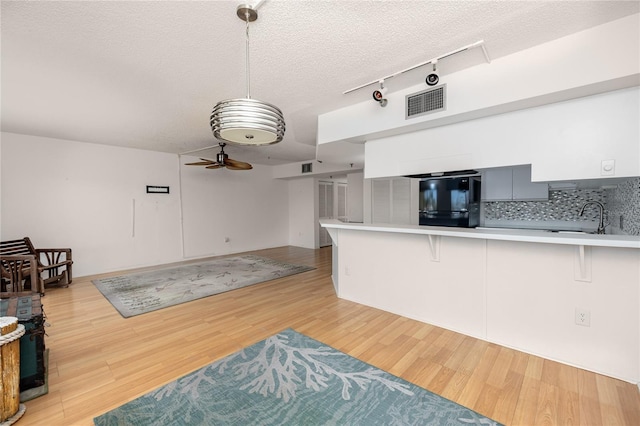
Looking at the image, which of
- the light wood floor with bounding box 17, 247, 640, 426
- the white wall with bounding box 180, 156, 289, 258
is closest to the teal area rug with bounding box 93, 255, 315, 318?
the light wood floor with bounding box 17, 247, 640, 426

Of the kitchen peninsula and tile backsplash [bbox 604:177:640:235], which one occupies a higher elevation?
tile backsplash [bbox 604:177:640:235]

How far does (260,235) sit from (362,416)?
6887 mm

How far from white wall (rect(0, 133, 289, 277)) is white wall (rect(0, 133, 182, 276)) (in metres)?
0.01

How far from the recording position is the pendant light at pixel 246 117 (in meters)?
1.57

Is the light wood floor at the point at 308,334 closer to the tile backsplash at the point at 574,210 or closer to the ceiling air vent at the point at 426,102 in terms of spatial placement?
the tile backsplash at the point at 574,210

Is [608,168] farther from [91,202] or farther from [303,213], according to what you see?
[91,202]

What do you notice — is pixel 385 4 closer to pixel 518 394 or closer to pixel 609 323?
pixel 518 394

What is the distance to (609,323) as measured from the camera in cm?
206

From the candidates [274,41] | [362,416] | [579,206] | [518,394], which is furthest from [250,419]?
[579,206]

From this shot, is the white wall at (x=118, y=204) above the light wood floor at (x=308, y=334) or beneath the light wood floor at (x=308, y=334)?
above

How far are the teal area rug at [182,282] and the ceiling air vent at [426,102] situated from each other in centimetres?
359

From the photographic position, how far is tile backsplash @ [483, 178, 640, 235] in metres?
2.57

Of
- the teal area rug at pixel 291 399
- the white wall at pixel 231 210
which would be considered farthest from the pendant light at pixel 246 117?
the white wall at pixel 231 210

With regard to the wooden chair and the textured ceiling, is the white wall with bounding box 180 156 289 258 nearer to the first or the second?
the wooden chair
